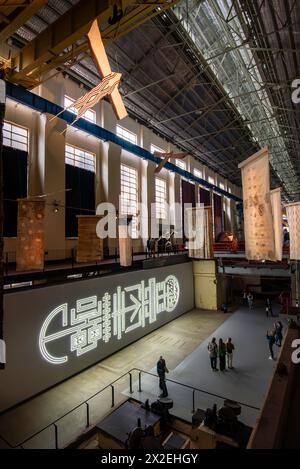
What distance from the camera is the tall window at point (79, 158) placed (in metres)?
13.1

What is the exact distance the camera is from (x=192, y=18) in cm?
1075

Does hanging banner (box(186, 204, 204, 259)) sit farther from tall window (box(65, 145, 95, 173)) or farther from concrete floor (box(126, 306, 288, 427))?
tall window (box(65, 145, 95, 173))

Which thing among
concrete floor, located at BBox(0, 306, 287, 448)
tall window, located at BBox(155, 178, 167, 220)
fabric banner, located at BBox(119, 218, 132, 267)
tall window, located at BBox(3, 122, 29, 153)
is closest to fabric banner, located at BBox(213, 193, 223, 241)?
tall window, located at BBox(155, 178, 167, 220)

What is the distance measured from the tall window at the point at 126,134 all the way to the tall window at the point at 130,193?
1950 mm

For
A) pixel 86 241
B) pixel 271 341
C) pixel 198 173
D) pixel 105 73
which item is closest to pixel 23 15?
pixel 105 73

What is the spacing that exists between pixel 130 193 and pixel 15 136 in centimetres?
779

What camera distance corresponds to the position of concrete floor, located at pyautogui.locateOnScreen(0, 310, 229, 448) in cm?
648

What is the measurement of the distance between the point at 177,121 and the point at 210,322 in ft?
45.6

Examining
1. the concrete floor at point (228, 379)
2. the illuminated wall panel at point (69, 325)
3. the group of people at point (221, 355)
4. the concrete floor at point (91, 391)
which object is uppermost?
the illuminated wall panel at point (69, 325)

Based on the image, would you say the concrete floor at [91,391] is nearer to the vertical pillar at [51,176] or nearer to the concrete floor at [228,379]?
the concrete floor at [228,379]

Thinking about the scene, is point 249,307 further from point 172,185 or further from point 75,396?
point 75,396

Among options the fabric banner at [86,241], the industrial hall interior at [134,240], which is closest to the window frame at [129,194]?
the industrial hall interior at [134,240]

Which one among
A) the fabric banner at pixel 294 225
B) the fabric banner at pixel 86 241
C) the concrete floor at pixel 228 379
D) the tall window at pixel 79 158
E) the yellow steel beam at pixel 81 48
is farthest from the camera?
the tall window at pixel 79 158
